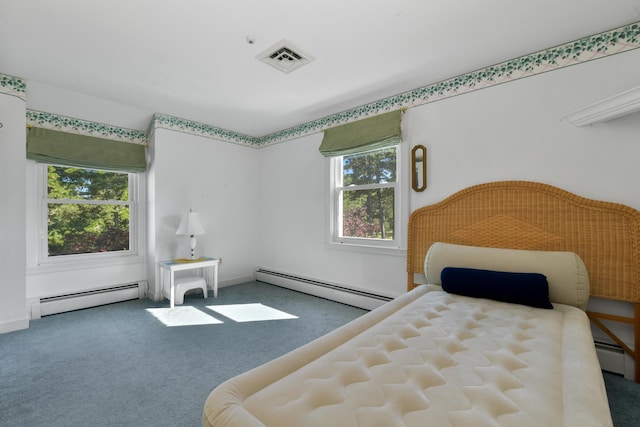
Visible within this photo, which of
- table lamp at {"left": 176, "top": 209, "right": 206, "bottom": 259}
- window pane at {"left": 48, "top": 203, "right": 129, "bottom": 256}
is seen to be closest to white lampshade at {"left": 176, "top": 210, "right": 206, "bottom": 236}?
table lamp at {"left": 176, "top": 209, "right": 206, "bottom": 259}

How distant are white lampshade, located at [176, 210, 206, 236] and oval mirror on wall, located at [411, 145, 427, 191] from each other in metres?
2.85

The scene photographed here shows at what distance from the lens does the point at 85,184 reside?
3.68 m

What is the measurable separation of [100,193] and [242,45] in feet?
9.96

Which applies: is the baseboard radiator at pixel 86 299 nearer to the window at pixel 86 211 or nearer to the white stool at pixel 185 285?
the window at pixel 86 211

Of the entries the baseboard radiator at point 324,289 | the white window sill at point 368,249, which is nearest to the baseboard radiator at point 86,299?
the baseboard radiator at point 324,289

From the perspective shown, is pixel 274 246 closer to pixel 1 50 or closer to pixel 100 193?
pixel 100 193

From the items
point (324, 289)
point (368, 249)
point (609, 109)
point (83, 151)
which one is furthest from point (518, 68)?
point (83, 151)

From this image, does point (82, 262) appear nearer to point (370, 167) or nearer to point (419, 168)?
point (370, 167)

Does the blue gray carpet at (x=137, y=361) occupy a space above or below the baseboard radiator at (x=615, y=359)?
below

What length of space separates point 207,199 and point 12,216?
205 centimetres

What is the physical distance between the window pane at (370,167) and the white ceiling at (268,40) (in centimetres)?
72

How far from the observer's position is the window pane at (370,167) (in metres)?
3.40

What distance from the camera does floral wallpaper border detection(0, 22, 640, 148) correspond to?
212 cm

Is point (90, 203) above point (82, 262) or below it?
above
